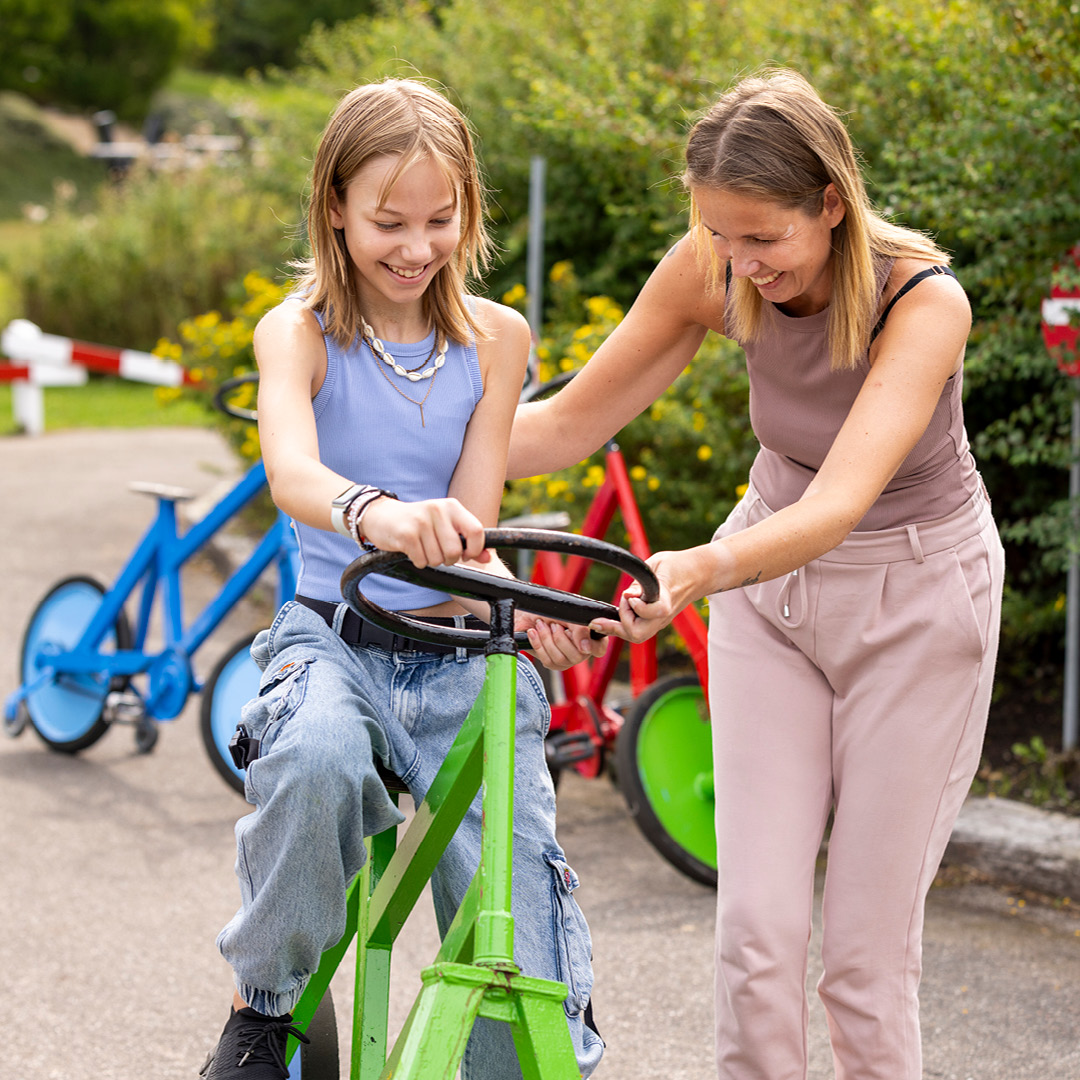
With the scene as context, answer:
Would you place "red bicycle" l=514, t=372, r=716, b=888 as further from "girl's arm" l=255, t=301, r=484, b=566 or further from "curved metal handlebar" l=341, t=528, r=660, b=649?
"curved metal handlebar" l=341, t=528, r=660, b=649

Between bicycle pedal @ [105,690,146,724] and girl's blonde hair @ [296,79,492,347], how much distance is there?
9.88ft

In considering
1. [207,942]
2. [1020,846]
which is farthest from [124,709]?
[1020,846]

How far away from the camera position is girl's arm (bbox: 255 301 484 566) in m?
1.76

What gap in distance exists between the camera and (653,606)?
1.92 m

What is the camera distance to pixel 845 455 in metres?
2.11

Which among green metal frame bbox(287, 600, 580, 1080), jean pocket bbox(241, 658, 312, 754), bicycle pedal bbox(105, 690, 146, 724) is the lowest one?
bicycle pedal bbox(105, 690, 146, 724)

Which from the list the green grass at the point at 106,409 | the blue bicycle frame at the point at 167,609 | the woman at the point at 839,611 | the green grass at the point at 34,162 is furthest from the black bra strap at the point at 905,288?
the green grass at the point at 34,162

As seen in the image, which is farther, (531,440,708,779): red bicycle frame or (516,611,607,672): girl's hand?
(531,440,708,779): red bicycle frame

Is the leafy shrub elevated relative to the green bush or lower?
lower

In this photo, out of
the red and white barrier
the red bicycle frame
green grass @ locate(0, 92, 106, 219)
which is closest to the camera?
the red bicycle frame

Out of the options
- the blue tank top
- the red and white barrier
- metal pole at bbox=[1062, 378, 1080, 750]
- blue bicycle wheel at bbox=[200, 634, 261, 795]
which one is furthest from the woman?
the red and white barrier

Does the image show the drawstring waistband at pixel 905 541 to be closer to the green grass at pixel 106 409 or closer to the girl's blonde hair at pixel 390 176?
the girl's blonde hair at pixel 390 176

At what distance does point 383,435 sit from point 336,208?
362mm

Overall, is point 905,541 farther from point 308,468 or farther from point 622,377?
point 308,468
